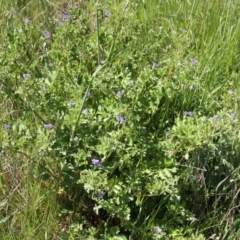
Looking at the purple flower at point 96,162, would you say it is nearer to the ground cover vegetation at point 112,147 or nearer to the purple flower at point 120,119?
the ground cover vegetation at point 112,147

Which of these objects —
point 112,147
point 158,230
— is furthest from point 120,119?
point 158,230

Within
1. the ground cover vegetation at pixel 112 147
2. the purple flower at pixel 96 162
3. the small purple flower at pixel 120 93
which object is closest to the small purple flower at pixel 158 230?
the ground cover vegetation at pixel 112 147

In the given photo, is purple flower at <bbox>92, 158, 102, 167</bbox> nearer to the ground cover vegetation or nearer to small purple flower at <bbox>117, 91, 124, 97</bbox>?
the ground cover vegetation

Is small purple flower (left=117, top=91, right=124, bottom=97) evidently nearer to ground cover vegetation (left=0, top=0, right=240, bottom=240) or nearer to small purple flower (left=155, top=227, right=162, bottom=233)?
ground cover vegetation (left=0, top=0, right=240, bottom=240)

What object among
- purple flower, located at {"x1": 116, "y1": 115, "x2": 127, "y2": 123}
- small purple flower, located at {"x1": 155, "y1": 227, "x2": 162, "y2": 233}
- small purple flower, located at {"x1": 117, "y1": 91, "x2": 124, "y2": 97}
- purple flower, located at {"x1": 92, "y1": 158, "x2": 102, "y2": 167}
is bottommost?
small purple flower, located at {"x1": 155, "y1": 227, "x2": 162, "y2": 233}

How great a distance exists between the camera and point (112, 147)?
1627 mm

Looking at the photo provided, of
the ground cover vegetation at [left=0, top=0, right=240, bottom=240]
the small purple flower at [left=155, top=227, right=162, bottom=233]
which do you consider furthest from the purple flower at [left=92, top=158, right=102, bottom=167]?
Answer: the small purple flower at [left=155, top=227, right=162, bottom=233]

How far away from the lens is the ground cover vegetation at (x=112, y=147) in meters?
1.69

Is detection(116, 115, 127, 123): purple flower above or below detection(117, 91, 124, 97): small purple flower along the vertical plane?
below

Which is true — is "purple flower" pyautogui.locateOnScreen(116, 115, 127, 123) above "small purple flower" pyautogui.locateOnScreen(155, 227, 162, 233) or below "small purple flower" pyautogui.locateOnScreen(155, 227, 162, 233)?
above

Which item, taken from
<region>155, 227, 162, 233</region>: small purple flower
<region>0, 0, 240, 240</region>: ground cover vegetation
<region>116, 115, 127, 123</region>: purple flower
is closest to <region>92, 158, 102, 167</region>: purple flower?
<region>0, 0, 240, 240</region>: ground cover vegetation

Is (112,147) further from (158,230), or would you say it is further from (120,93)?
(158,230)

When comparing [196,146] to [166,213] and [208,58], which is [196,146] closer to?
[166,213]

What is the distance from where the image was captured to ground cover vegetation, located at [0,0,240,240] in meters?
1.69
